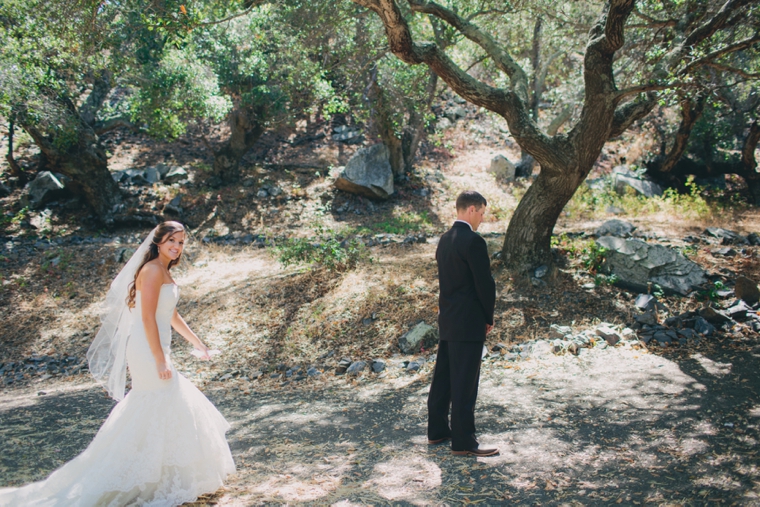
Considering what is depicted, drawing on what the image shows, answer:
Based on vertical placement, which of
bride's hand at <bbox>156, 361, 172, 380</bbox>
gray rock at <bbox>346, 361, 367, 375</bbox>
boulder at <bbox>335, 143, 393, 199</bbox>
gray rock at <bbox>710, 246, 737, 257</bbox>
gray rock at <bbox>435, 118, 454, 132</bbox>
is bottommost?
gray rock at <bbox>346, 361, 367, 375</bbox>

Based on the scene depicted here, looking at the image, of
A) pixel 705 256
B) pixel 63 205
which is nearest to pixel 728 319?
pixel 705 256

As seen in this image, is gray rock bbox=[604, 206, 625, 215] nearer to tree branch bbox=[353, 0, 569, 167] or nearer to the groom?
tree branch bbox=[353, 0, 569, 167]

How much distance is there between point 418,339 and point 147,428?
4276 millimetres

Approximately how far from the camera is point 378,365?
268 inches

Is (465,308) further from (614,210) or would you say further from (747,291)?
(614,210)

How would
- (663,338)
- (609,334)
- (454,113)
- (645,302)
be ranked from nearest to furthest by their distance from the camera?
(663,338)
(609,334)
(645,302)
(454,113)

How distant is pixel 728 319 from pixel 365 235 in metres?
7.65

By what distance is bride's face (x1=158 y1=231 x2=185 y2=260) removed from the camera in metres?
3.66

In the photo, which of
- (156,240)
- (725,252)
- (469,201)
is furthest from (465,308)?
(725,252)

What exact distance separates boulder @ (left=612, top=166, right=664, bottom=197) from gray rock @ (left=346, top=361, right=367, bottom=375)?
11242 millimetres

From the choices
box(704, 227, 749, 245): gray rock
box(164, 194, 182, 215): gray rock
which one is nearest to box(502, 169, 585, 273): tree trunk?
box(704, 227, 749, 245): gray rock

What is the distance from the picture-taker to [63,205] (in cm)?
1424

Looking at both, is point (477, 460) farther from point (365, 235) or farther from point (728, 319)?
point (365, 235)

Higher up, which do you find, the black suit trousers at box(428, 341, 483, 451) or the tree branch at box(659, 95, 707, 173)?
the tree branch at box(659, 95, 707, 173)
